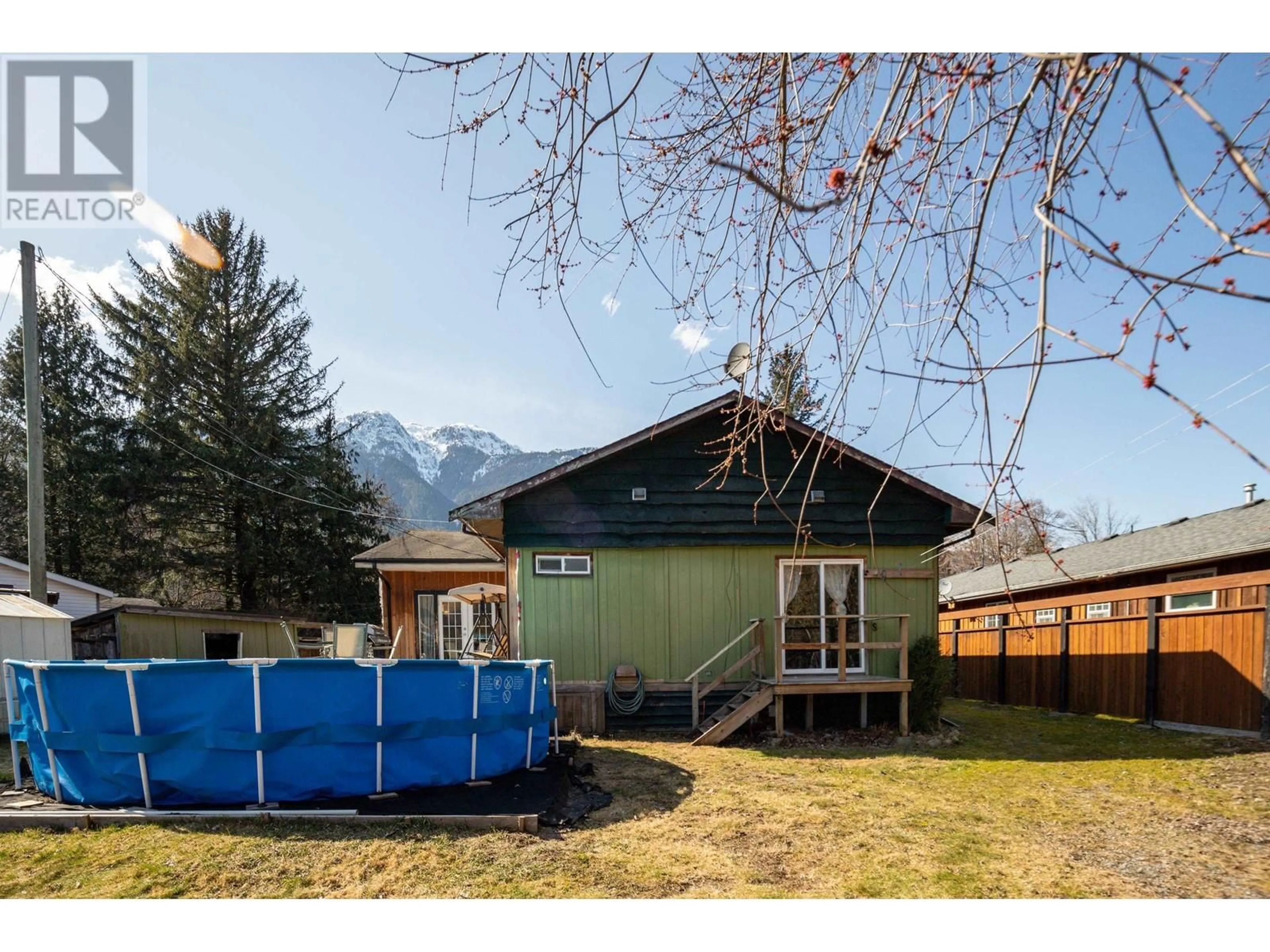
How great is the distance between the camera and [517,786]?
5961 millimetres

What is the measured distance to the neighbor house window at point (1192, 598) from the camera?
9703 mm

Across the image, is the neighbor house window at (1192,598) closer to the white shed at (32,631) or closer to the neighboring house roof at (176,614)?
the white shed at (32,631)

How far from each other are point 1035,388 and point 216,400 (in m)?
27.6

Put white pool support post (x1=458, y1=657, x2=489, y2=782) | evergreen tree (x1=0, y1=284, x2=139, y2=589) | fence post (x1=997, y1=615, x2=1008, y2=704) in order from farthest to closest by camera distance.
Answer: evergreen tree (x1=0, y1=284, x2=139, y2=589), fence post (x1=997, y1=615, x2=1008, y2=704), white pool support post (x1=458, y1=657, x2=489, y2=782)

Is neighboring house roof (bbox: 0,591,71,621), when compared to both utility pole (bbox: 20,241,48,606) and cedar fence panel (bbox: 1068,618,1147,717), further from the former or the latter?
cedar fence panel (bbox: 1068,618,1147,717)

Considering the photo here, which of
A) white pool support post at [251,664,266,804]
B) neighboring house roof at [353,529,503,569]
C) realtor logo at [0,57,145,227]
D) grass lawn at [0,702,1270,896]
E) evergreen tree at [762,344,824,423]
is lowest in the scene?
grass lawn at [0,702,1270,896]

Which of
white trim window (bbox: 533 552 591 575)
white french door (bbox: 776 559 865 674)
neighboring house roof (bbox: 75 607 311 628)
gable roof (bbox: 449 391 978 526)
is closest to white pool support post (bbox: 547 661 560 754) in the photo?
white trim window (bbox: 533 552 591 575)

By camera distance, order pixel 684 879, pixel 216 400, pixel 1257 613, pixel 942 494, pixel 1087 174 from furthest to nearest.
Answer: pixel 216 400 < pixel 942 494 < pixel 1257 613 < pixel 684 879 < pixel 1087 174

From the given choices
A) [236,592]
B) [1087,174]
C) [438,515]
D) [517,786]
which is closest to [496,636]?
[517,786]

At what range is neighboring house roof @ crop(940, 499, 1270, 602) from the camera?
9.59 m

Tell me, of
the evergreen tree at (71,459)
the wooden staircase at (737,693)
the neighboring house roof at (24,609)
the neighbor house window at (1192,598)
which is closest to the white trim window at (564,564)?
the wooden staircase at (737,693)

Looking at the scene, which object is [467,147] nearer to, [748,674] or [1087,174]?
[1087,174]

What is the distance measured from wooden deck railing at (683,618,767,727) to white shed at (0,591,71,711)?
9.15 m

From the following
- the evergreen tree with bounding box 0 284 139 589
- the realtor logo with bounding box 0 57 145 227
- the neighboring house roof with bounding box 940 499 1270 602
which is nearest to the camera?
the realtor logo with bounding box 0 57 145 227
